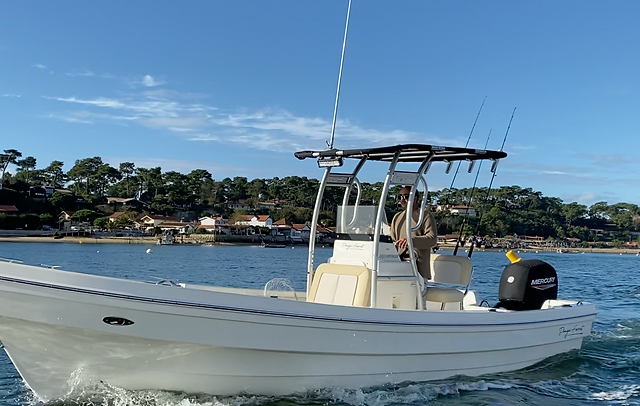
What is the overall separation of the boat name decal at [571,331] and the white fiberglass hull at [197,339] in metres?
2.33

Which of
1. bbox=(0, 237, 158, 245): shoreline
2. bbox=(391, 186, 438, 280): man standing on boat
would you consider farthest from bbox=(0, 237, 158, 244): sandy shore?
bbox=(391, 186, 438, 280): man standing on boat

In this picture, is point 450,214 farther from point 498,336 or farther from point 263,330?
point 263,330

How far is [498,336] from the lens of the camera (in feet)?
26.6

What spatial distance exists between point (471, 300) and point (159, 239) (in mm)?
90141

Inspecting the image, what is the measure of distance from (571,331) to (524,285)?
1112 mm

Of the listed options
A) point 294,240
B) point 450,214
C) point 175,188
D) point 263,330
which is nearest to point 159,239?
point 294,240

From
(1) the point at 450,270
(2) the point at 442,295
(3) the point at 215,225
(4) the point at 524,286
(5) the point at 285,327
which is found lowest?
(3) the point at 215,225

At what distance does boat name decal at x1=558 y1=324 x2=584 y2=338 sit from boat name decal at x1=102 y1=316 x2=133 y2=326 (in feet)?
19.5

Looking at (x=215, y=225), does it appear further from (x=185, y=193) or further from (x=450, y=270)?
(x=450, y=270)

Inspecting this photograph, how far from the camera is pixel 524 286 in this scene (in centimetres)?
887

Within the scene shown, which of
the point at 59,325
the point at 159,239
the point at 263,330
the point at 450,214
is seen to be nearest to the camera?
the point at 59,325

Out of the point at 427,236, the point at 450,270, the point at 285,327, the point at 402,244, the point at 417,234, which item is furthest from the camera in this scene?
the point at 450,270

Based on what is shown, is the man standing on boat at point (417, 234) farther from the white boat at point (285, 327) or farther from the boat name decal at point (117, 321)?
the boat name decal at point (117, 321)

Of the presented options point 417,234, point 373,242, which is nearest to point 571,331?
Result: point 417,234
